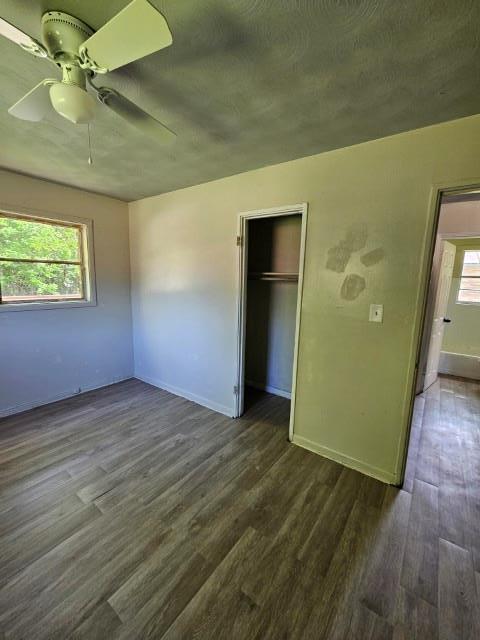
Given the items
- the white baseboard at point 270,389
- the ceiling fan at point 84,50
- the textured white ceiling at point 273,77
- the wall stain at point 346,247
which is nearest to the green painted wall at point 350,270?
the wall stain at point 346,247

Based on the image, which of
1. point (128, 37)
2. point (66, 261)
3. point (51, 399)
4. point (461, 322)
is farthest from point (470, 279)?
point (51, 399)

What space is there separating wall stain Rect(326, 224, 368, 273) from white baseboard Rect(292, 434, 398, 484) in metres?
1.53

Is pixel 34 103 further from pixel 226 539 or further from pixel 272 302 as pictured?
pixel 272 302

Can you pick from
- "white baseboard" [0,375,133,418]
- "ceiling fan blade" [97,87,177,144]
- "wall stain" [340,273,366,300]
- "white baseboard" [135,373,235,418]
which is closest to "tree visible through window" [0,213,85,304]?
"white baseboard" [0,375,133,418]

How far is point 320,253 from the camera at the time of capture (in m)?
2.20

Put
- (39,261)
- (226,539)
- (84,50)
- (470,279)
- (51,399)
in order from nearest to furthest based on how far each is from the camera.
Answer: (84,50), (226,539), (39,261), (51,399), (470,279)

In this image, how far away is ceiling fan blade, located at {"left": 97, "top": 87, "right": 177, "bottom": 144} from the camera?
1.20 m

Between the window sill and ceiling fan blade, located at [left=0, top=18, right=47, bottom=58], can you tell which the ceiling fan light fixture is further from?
the window sill

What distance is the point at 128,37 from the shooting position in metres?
0.89

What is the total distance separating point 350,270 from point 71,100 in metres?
1.89

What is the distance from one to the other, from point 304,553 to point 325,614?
28cm

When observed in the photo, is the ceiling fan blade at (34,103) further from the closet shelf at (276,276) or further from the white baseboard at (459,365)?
the white baseboard at (459,365)

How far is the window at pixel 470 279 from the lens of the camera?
456 cm

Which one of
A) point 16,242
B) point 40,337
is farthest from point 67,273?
point 40,337
